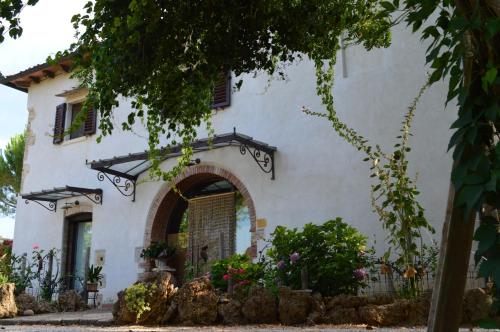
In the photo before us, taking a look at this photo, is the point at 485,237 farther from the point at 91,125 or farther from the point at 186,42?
the point at 91,125

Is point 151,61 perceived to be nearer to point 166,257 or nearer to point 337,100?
point 337,100

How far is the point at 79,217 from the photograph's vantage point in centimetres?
1291

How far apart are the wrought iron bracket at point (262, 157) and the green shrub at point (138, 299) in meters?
3.33

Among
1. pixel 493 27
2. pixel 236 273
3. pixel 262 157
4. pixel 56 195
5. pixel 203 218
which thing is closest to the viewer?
pixel 493 27

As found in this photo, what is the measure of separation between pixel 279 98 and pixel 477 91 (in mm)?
8117

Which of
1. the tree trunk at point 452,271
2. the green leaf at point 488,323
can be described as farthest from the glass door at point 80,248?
the green leaf at point 488,323

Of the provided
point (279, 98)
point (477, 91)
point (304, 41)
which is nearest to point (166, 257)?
point (279, 98)

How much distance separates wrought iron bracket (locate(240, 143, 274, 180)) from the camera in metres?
9.53

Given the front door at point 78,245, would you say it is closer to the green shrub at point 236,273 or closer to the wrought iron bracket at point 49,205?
the wrought iron bracket at point 49,205

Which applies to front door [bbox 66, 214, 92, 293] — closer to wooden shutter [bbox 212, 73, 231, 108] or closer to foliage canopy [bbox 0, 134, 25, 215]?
wooden shutter [bbox 212, 73, 231, 108]

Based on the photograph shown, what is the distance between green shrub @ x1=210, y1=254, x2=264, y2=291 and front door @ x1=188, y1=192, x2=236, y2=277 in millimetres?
1698

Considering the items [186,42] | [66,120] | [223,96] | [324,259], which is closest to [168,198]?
[223,96]

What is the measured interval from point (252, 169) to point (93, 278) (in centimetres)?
443

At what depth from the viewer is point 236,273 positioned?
752 centimetres
